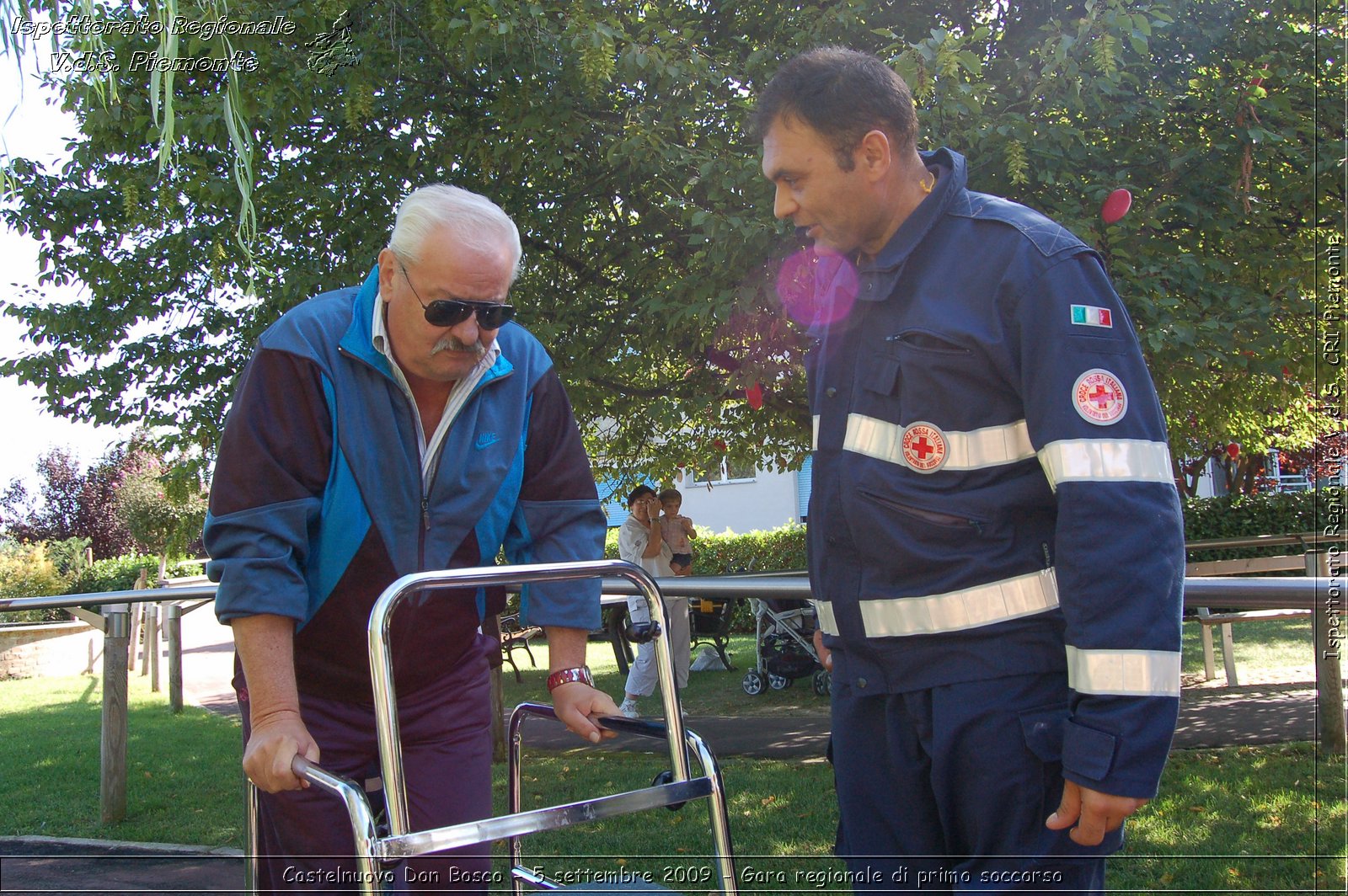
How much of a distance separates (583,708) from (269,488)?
81 centimetres

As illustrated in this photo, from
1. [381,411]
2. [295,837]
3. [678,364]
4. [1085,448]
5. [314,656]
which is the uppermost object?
[678,364]

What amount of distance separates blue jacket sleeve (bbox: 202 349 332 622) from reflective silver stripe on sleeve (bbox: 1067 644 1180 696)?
1.43 metres

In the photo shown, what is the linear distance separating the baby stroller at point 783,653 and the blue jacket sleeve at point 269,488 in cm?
923

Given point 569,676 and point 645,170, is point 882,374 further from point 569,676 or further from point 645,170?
point 645,170

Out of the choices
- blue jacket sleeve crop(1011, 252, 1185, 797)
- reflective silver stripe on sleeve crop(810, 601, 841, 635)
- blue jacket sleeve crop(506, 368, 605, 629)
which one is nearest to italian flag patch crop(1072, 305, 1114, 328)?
blue jacket sleeve crop(1011, 252, 1185, 797)

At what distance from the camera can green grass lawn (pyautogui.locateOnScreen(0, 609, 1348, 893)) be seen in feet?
14.9

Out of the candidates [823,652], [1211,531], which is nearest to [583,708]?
[823,652]

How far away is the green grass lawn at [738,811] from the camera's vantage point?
4.54 m

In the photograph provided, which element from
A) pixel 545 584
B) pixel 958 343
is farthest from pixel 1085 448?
pixel 545 584

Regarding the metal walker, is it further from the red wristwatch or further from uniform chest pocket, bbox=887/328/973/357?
uniform chest pocket, bbox=887/328/973/357

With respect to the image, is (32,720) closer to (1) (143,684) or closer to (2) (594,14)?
(1) (143,684)

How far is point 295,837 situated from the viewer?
2.29 meters

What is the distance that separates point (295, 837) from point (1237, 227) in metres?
6.17

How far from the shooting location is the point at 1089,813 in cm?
168
